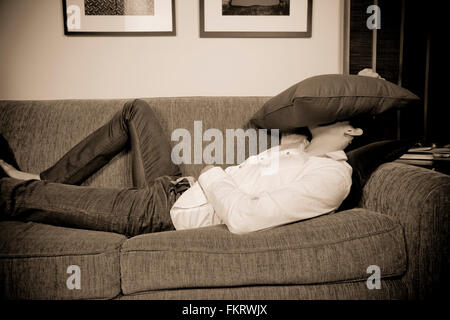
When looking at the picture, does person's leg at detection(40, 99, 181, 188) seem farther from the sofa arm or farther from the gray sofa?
the sofa arm

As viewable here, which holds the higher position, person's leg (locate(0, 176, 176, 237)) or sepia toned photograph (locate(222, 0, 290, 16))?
sepia toned photograph (locate(222, 0, 290, 16))

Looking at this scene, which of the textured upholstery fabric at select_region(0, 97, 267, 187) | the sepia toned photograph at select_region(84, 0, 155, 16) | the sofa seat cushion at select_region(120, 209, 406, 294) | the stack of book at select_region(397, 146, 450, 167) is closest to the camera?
the sofa seat cushion at select_region(120, 209, 406, 294)

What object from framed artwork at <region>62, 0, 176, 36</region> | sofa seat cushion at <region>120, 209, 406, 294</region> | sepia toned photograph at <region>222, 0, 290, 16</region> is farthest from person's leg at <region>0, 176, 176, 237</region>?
sepia toned photograph at <region>222, 0, 290, 16</region>

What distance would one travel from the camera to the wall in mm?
1864

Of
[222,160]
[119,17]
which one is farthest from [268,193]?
[119,17]

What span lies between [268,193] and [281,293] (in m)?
0.30

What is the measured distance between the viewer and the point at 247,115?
165 cm

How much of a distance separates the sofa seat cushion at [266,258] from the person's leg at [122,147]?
560mm

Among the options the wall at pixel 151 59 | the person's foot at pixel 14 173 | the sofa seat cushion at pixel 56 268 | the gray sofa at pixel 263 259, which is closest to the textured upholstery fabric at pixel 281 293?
the gray sofa at pixel 263 259

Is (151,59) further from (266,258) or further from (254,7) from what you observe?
(266,258)

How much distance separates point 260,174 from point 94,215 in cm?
66

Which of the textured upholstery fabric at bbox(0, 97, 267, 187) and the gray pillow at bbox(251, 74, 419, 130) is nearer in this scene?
the gray pillow at bbox(251, 74, 419, 130)

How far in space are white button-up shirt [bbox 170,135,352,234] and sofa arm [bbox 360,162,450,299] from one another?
18cm

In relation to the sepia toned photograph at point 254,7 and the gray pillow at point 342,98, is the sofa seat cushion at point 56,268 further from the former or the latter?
the sepia toned photograph at point 254,7
